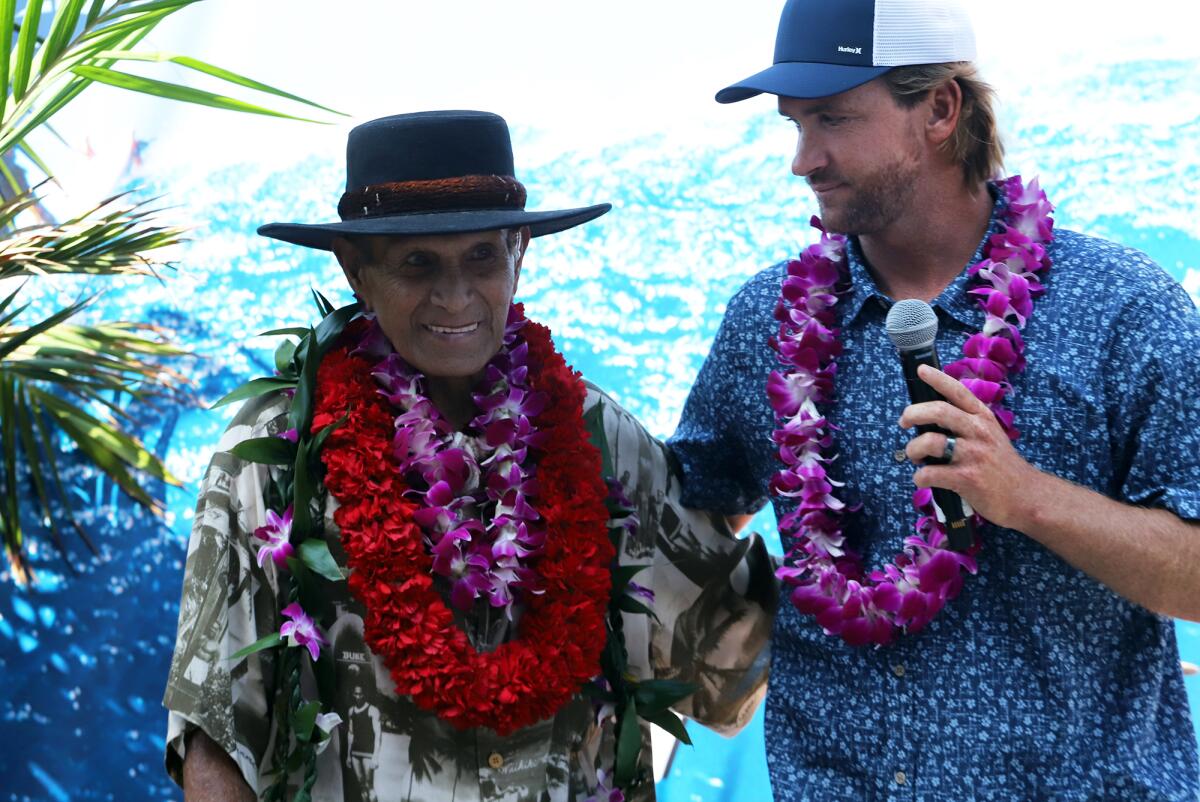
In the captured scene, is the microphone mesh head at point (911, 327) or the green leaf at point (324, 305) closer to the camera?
the microphone mesh head at point (911, 327)

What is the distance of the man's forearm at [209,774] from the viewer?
1.76 metres

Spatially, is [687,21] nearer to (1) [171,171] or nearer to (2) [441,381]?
(1) [171,171]

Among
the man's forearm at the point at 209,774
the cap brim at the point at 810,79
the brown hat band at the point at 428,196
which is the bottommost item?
the man's forearm at the point at 209,774

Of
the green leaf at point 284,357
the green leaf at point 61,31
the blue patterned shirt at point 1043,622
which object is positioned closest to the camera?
the blue patterned shirt at point 1043,622

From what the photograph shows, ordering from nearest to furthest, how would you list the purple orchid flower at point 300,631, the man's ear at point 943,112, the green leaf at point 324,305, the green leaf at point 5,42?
1. the purple orchid flower at point 300,631
2. the man's ear at point 943,112
3. the green leaf at point 324,305
4. the green leaf at point 5,42

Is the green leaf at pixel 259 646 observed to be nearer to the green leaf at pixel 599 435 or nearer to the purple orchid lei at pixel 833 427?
the green leaf at pixel 599 435

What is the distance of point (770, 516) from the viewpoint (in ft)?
11.1

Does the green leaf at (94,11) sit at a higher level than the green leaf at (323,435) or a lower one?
higher

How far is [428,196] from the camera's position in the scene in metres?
1.90

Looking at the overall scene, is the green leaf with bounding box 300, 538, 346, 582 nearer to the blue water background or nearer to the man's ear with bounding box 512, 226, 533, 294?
the man's ear with bounding box 512, 226, 533, 294

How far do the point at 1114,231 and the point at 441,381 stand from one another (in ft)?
6.39

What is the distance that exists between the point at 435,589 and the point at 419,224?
54cm

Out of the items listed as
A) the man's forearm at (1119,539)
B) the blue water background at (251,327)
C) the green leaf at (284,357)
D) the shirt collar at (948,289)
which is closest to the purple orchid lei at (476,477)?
the green leaf at (284,357)

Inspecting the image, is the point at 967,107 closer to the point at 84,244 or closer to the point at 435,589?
the point at 435,589
